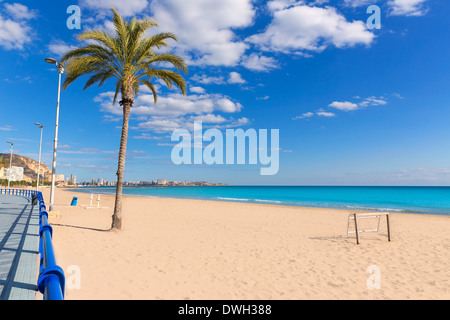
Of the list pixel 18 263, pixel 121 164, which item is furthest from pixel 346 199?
pixel 18 263

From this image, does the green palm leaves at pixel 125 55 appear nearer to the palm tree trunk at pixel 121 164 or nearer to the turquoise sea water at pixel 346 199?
the palm tree trunk at pixel 121 164

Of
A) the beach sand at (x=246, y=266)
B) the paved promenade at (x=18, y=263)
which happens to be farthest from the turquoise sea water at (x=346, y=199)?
the paved promenade at (x=18, y=263)

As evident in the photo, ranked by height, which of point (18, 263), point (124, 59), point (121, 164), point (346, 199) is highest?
point (124, 59)

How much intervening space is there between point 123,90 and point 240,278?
35.3 feet

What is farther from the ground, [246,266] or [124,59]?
[124,59]

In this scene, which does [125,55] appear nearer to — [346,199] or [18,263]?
[18,263]

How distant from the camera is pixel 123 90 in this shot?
13117 mm

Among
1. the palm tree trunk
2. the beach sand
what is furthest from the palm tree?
the beach sand

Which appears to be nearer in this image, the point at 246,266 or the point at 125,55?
the point at 246,266
